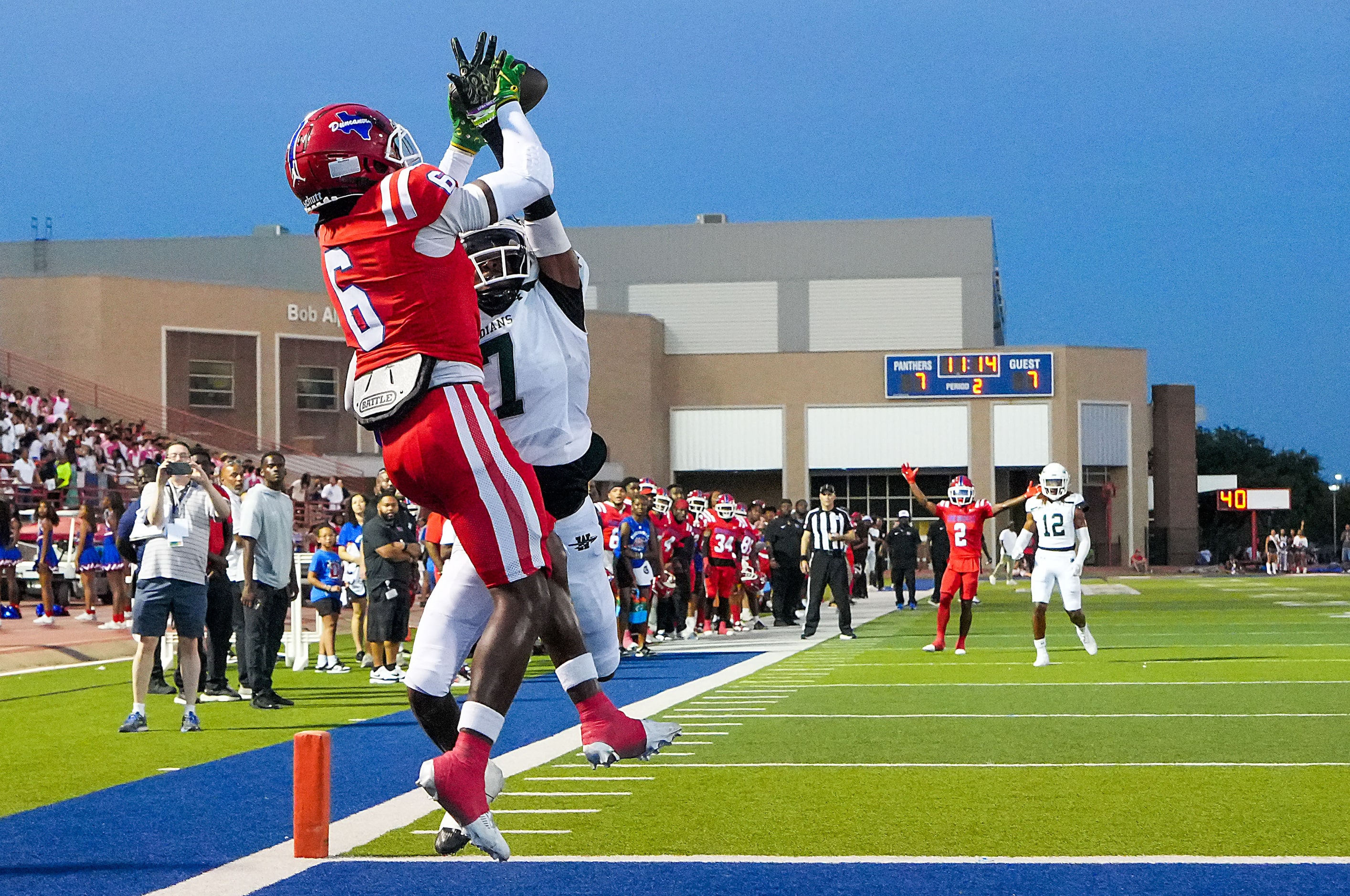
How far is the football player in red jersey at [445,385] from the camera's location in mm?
4676

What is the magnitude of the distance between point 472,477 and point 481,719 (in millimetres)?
713

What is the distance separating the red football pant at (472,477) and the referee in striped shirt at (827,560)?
17.4 meters

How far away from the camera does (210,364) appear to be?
48594 millimetres

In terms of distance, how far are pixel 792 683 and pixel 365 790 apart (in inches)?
286

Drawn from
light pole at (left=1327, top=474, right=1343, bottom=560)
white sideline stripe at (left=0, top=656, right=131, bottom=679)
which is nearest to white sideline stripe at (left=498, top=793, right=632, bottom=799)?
white sideline stripe at (left=0, top=656, right=131, bottom=679)

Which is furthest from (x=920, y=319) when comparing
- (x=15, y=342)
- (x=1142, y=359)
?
(x=15, y=342)

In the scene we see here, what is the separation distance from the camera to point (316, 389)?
5038 cm

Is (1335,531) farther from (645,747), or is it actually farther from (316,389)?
(645,747)

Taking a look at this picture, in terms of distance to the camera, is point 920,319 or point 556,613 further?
point 920,319

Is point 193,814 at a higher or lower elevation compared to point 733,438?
lower

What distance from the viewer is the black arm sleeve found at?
5.31 m

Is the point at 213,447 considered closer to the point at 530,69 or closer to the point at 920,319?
the point at 920,319

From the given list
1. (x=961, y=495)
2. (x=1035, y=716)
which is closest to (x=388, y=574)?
(x=1035, y=716)

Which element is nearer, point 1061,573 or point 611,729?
point 611,729
